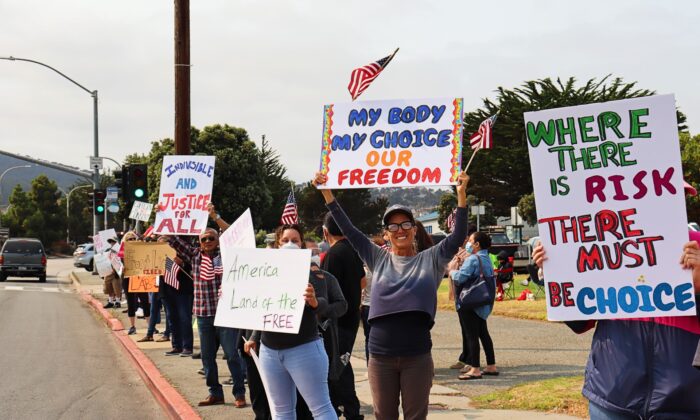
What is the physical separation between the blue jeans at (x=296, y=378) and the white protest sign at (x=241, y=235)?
1.04 m

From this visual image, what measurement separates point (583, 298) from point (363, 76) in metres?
3.48

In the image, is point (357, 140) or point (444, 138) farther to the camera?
point (357, 140)

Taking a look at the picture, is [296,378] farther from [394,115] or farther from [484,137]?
[484,137]

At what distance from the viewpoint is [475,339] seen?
1054cm

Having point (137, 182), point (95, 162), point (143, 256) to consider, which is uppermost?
point (95, 162)

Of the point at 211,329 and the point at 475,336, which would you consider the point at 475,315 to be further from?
Result: the point at 211,329

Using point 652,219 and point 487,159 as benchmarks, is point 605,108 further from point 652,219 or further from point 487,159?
point 487,159

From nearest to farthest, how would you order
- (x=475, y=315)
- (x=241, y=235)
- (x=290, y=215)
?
1. (x=241, y=235)
2. (x=290, y=215)
3. (x=475, y=315)

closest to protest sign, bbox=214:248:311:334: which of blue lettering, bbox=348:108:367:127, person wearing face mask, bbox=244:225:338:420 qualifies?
person wearing face mask, bbox=244:225:338:420

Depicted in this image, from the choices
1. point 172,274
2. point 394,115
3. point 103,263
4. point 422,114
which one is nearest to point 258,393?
point 394,115

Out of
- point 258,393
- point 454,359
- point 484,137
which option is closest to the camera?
point 258,393

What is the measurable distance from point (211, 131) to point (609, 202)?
1942 inches

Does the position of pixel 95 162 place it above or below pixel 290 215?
above

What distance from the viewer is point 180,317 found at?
12797mm
